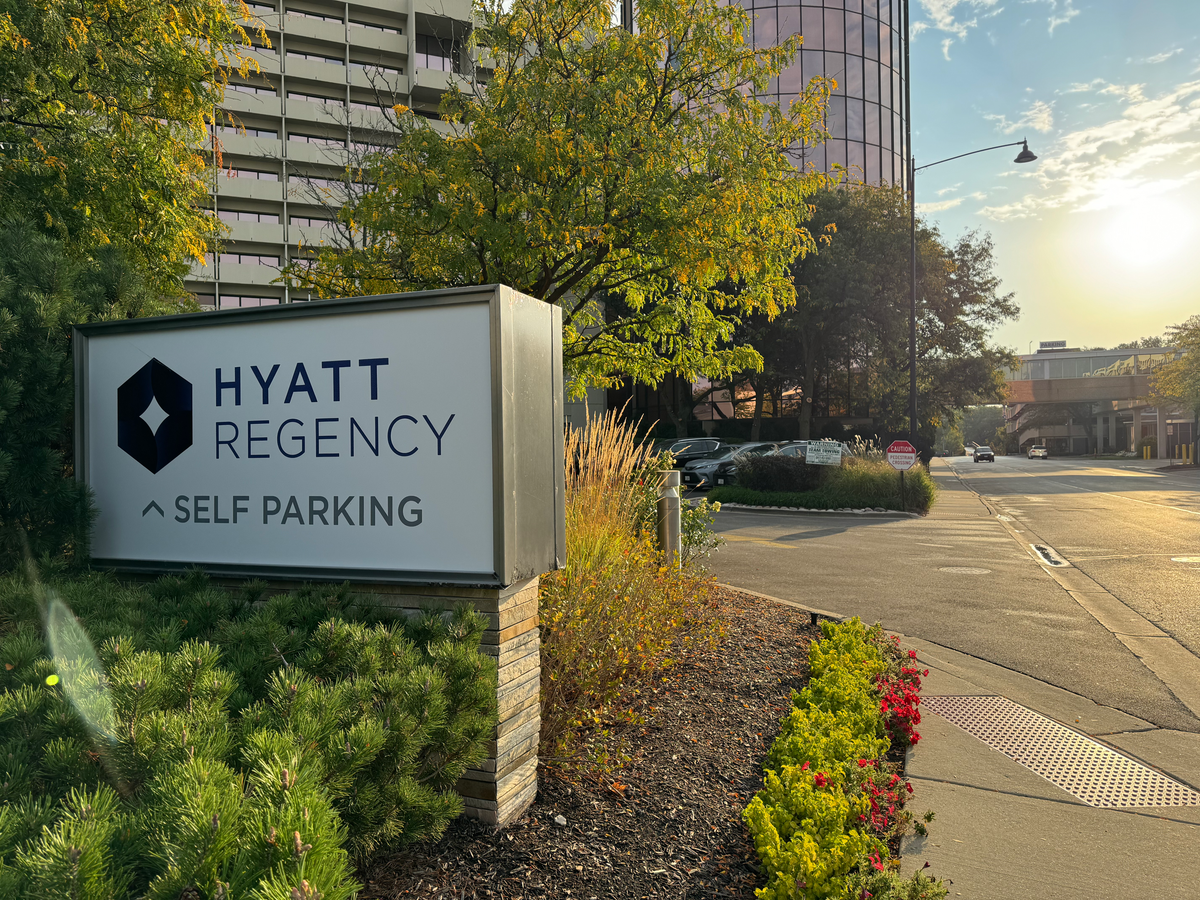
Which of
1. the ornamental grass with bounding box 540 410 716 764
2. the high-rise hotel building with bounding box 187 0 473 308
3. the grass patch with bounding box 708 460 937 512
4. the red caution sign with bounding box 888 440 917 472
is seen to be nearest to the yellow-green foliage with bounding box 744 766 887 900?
the ornamental grass with bounding box 540 410 716 764

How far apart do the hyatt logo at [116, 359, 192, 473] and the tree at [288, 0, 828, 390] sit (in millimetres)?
4228

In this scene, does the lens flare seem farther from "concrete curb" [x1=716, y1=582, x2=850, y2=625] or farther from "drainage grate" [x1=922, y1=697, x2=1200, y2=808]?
"concrete curb" [x1=716, y1=582, x2=850, y2=625]

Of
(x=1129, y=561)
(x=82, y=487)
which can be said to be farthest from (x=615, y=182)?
(x=1129, y=561)

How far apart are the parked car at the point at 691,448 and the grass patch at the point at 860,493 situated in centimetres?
561

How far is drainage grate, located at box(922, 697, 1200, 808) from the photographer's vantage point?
386 centimetres

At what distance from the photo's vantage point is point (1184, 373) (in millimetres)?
47781

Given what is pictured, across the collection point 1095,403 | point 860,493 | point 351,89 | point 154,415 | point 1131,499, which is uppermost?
point 351,89

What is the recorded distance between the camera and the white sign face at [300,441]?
10.2 ft

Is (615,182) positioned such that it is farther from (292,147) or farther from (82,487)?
(292,147)

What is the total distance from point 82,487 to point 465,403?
6.51 ft

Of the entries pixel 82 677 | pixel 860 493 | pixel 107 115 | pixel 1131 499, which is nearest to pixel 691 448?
pixel 860 493

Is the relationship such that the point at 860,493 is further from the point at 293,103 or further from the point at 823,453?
the point at 293,103

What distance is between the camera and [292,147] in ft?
153

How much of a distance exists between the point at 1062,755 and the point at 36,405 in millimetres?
5608
